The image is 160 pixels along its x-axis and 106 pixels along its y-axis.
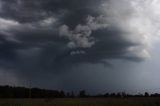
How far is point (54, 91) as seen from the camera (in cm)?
15850

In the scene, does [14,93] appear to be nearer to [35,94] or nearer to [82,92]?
[35,94]

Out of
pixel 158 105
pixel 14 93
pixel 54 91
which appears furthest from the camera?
pixel 54 91

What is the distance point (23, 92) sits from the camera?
146m

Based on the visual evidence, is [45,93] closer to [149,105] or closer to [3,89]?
[3,89]

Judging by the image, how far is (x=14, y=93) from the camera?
14175 centimetres

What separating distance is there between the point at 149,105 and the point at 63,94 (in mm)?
106239

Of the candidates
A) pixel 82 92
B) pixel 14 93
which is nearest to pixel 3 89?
pixel 14 93

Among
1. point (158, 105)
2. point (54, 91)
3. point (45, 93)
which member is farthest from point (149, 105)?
point (54, 91)

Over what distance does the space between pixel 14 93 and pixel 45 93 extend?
15.1 metres

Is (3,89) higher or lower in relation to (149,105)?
higher

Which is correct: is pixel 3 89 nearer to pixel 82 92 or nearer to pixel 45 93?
pixel 45 93

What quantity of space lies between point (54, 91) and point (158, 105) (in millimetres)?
117606

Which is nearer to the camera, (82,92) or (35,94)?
(35,94)

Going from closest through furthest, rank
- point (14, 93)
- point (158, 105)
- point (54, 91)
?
point (158, 105) < point (14, 93) < point (54, 91)
